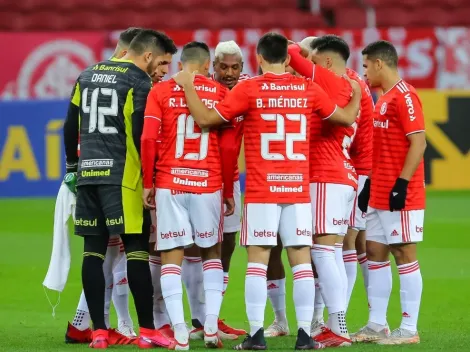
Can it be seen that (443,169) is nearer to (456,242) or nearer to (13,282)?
(456,242)

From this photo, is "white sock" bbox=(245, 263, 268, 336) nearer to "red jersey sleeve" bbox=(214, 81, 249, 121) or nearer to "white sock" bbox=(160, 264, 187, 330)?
"white sock" bbox=(160, 264, 187, 330)

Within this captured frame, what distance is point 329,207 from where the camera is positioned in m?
7.56

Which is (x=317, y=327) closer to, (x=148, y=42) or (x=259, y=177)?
(x=259, y=177)

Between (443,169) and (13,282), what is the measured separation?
9.02 metres

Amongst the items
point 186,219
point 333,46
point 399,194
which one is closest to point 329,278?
point 399,194

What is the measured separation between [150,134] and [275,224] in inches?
38.9

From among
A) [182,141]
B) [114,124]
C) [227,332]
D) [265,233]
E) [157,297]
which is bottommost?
[227,332]

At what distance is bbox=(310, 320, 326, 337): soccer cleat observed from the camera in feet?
25.5

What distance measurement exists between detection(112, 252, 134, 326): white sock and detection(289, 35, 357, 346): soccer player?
1370 millimetres

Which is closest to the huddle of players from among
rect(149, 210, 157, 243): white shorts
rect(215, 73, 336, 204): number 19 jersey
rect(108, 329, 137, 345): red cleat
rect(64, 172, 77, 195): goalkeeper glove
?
rect(215, 73, 336, 204): number 19 jersey

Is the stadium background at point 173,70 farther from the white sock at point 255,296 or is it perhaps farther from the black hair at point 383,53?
the black hair at point 383,53

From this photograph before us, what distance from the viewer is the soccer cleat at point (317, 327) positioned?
7.78m

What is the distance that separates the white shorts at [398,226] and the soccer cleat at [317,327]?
735 millimetres

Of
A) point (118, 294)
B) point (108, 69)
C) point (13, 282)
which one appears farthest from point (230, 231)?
point (13, 282)
